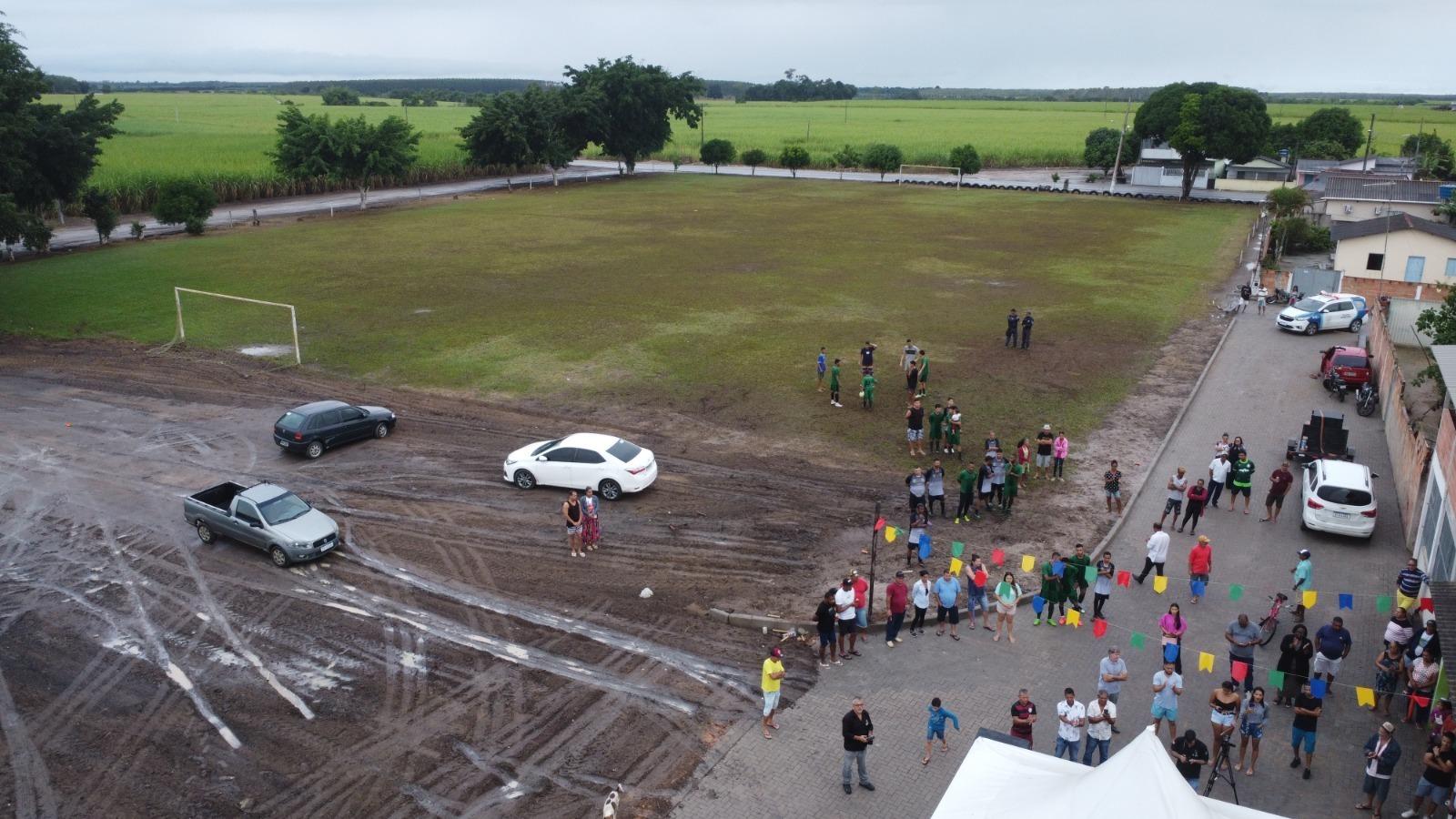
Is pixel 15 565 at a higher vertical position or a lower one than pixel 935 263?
lower

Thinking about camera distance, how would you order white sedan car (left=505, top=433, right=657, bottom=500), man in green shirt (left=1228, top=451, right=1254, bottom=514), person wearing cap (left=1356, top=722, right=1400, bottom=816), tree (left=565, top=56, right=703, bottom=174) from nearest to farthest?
1. person wearing cap (left=1356, top=722, right=1400, bottom=816)
2. man in green shirt (left=1228, top=451, right=1254, bottom=514)
3. white sedan car (left=505, top=433, right=657, bottom=500)
4. tree (left=565, top=56, right=703, bottom=174)

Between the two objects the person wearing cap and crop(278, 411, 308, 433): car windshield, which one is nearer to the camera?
the person wearing cap

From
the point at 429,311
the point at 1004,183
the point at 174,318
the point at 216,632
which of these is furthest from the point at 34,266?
the point at 1004,183

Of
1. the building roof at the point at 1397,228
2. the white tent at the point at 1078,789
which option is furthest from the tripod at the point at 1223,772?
the building roof at the point at 1397,228

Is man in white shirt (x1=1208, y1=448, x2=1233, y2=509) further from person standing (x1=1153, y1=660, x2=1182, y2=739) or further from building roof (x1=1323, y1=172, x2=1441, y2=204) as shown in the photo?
building roof (x1=1323, y1=172, x2=1441, y2=204)

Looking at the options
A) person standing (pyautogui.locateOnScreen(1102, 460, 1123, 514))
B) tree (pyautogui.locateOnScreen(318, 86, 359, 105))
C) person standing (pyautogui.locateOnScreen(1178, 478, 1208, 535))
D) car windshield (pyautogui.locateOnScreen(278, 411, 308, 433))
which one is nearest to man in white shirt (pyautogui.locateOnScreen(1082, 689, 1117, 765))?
person standing (pyautogui.locateOnScreen(1178, 478, 1208, 535))

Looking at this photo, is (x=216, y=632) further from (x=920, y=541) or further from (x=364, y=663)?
(x=920, y=541)

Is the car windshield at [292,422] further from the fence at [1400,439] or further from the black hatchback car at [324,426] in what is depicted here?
the fence at [1400,439]
